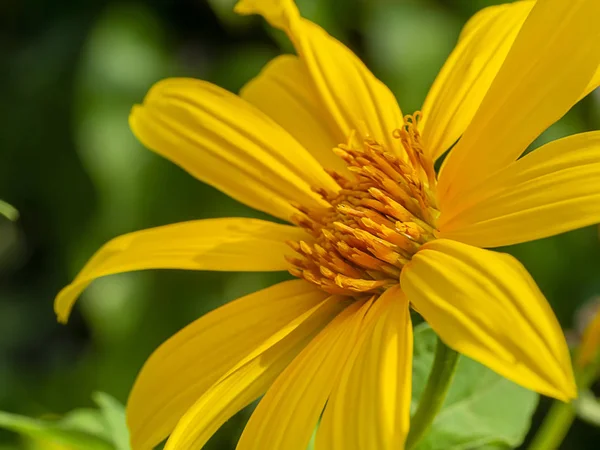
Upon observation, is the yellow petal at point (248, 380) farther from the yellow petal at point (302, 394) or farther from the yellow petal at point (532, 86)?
the yellow petal at point (532, 86)

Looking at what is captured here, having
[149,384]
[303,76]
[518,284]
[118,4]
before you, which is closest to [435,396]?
[518,284]

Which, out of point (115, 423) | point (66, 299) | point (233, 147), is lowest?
point (115, 423)

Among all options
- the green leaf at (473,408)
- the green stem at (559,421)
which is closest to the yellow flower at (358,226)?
the green leaf at (473,408)

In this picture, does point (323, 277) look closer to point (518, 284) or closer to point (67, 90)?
point (518, 284)

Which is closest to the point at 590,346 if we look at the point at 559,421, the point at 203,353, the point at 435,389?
the point at 559,421

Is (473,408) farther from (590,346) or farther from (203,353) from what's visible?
(203,353)

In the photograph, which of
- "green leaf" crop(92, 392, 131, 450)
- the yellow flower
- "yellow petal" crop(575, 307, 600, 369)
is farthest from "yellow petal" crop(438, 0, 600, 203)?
"green leaf" crop(92, 392, 131, 450)
